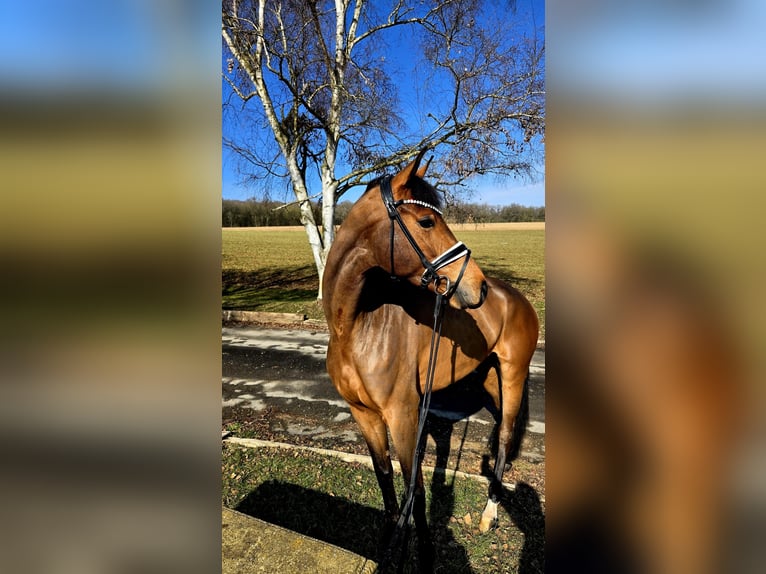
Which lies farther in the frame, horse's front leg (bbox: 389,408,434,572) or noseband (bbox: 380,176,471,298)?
A: horse's front leg (bbox: 389,408,434,572)

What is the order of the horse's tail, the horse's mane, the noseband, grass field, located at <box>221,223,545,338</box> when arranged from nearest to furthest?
the noseband → the horse's mane → the horse's tail → grass field, located at <box>221,223,545,338</box>

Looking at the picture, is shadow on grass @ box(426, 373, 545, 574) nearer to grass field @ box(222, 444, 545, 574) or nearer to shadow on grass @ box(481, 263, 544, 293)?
grass field @ box(222, 444, 545, 574)

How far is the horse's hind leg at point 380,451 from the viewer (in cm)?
272

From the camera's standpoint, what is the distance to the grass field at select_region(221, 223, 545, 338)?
1282 cm

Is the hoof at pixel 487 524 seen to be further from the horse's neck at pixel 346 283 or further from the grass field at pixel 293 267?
the grass field at pixel 293 267
